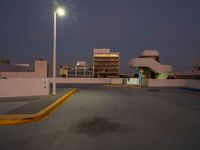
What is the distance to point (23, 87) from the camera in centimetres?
1538

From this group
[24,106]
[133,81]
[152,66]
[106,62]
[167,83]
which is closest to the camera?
[24,106]


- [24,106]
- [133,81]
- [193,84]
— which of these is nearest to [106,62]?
[133,81]

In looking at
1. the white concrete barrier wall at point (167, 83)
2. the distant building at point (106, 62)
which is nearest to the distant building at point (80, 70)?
the distant building at point (106, 62)

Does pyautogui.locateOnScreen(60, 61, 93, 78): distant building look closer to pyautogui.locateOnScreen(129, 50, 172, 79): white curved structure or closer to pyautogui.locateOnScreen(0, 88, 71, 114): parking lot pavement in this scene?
pyautogui.locateOnScreen(129, 50, 172, 79): white curved structure

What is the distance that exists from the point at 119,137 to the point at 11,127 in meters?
3.57

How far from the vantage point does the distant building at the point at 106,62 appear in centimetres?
9306

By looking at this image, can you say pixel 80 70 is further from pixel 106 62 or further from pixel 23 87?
pixel 23 87

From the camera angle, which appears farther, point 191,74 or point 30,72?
point 30,72

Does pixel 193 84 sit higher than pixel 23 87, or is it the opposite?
pixel 23 87

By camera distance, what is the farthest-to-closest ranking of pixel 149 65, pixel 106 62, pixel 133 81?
1. pixel 106 62
2. pixel 149 65
3. pixel 133 81

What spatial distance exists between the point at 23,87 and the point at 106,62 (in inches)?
3092

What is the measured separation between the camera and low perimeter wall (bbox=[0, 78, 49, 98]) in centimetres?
1455

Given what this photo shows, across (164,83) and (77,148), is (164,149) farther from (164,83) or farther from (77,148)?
(164,83)

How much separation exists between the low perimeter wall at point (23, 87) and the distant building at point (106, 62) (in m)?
76.9
